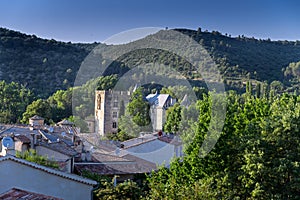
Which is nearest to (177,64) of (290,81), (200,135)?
(290,81)

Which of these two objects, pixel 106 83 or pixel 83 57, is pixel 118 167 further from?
pixel 83 57

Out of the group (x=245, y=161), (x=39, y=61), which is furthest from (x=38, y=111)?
(x=245, y=161)

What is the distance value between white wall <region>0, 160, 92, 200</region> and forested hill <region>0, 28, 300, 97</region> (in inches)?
2072

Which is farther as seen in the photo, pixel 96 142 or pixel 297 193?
pixel 96 142

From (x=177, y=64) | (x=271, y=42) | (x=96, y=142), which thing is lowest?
(x=96, y=142)

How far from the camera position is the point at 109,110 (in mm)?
51375

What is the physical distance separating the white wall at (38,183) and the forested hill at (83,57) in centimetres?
5263

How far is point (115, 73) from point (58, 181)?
5611 cm

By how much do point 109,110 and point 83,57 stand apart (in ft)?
114

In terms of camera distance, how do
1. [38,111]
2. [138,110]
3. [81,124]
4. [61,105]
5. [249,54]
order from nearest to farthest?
[138,110] → [38,111] → [81,124] → [61,105] → [249,54]

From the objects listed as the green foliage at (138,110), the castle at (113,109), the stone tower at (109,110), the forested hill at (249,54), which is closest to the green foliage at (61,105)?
the castle at (113,109)

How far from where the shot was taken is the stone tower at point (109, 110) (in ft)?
165

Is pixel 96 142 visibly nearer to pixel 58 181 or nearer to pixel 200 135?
pixel 200 135

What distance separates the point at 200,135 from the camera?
16938 mm
